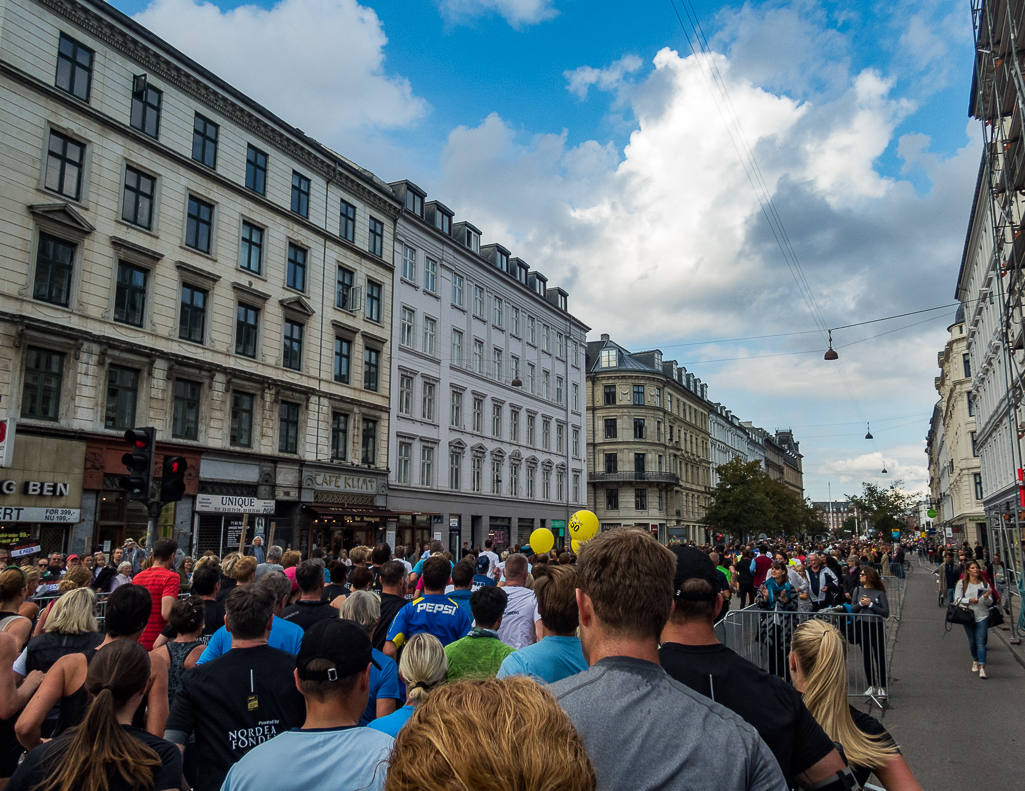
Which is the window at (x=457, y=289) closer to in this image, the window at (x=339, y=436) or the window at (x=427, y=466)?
the window at (x=427, y=466)

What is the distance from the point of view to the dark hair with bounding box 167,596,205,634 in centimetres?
524

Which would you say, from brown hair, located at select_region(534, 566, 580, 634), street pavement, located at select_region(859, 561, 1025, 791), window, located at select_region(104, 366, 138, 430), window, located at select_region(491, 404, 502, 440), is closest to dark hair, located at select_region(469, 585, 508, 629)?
brown hair, located at select_region(534, 566, 580, 634)

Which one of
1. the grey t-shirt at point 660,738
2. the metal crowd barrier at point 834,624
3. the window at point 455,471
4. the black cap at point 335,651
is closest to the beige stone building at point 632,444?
the window at point 455,471

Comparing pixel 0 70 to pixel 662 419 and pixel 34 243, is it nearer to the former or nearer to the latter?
pixel 34 243

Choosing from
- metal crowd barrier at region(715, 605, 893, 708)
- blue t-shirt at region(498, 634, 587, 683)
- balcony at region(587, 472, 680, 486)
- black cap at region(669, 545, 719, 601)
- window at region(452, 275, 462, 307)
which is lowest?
metal crowd barrier at region(715, 605, 893, 708)

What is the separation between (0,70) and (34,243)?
4.61 meters

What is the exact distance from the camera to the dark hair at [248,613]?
410 centimetres

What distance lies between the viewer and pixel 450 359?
39.4m

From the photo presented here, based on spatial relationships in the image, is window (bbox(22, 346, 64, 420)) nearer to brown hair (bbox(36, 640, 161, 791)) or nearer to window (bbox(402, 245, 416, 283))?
window (bbox(402, 245, 416, 283))

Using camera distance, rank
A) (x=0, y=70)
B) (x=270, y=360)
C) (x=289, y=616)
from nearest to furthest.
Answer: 1. (x=289, y=616)
2. (x=0, y=70)
3. (x=270, y=360)

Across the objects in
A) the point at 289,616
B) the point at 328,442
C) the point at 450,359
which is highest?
the point at 450,359

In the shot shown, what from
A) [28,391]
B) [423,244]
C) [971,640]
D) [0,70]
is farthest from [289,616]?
[423,244]

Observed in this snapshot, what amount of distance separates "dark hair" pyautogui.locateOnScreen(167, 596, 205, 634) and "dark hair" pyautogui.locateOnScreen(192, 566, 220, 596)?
3.11 ft

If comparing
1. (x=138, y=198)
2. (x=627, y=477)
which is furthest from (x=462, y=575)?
(x=627, y=477)
